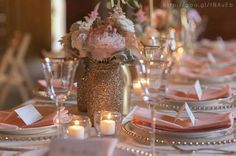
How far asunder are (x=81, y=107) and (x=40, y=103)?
33 centimetres

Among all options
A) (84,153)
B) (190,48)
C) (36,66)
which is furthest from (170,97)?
(36,66)

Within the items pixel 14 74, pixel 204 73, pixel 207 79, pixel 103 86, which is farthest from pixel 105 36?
pixel 14 74

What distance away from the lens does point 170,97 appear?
2297mm

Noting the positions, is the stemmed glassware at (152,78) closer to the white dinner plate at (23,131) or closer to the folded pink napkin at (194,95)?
the white dinner plate at (23,131)

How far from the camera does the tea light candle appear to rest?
1.57 meters

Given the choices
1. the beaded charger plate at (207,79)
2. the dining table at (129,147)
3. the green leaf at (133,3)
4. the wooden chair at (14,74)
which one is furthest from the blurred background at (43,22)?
the dining table at (129,147)

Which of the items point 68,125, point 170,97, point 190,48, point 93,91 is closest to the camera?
point 68,125

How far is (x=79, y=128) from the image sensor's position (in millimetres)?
1589

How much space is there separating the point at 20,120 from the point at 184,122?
58cm

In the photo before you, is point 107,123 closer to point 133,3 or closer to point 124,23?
point 124,23

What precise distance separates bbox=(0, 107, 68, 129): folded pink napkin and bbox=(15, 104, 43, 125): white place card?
2cm

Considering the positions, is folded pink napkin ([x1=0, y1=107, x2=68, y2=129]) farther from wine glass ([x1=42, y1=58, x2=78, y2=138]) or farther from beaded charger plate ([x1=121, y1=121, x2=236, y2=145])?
beaded charger plate ([x1=121, y1=121, x2=236, y2=145])

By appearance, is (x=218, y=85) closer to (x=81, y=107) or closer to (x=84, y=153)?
(x=81, y=107)

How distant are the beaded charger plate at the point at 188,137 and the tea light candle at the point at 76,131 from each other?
191mm
